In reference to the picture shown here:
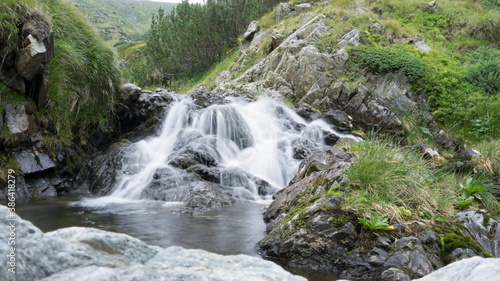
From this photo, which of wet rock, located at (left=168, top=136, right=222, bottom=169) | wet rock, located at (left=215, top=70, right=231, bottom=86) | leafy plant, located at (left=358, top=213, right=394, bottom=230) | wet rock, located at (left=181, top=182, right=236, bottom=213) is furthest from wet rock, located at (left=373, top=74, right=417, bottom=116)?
leafy plant, located at (left=358, top=213, right=394, bottom=230)

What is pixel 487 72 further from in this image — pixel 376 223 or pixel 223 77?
pixel 223 77

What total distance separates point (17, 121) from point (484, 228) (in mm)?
9099

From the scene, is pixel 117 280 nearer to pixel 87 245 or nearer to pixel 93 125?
pixel 87 245

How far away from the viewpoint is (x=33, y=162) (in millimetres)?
7195

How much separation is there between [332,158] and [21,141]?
277 inches

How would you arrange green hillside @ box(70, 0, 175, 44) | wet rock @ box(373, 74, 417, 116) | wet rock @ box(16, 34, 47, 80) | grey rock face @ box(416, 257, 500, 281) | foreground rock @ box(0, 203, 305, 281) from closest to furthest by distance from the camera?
1. foreground rock @ box(0, 203, 305, 281)
2. grey rock face @ box(416, 257, 500, 281)
3. wet rock @ box(16, 34, 47, 80)
4. wet rock @ box(373, 74, 417, 116)
5. green hillside @ box(70, 0, 175, 44)

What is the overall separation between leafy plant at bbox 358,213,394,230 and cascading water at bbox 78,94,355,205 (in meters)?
3.86

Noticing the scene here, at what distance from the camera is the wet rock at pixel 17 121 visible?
683cm

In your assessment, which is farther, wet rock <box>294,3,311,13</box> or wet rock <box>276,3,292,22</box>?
wet rock <box>276,3,292,22</box>

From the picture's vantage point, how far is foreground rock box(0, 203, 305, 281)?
1532 mm

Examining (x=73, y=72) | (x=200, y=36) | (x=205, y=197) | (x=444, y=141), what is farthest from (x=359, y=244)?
(x=200, y=36)

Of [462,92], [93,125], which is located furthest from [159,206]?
[462,92]

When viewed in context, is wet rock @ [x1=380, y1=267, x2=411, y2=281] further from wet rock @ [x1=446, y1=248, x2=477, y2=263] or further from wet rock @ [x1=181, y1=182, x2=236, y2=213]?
wet rock @ [x1=181, y1=182, x2=236, y2=213]

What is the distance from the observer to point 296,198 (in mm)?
5215
